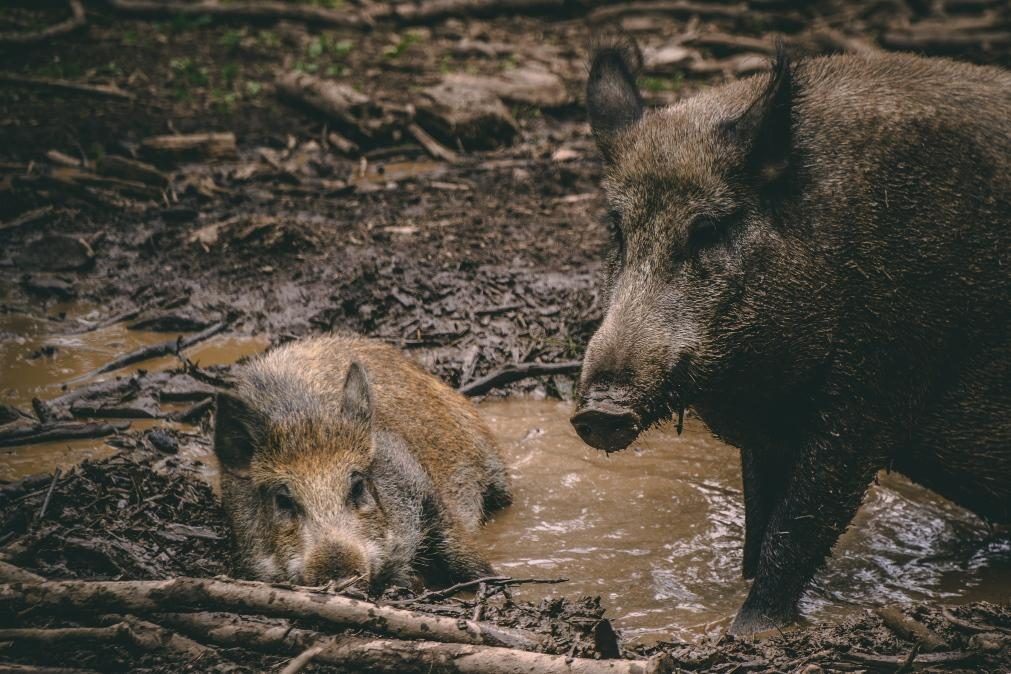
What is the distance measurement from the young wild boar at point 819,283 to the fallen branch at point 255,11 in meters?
11.7

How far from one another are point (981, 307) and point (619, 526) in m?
2.13

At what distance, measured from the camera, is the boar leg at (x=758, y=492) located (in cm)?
513

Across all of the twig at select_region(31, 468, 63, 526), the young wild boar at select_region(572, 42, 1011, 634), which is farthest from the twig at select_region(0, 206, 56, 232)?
the young wild boar at select_region(572, 42, 1011, 634)

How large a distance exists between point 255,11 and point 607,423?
13.0 m

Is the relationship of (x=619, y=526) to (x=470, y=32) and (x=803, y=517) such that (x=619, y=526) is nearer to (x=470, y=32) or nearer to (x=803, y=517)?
(x=803, y=517)

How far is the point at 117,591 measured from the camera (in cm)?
381

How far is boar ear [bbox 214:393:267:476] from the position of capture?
5.18 m

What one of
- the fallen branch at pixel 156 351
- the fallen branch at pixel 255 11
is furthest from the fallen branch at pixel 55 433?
the fallen branch at pixel 255 11

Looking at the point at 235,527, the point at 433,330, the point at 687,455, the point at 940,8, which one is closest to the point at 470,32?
the point at 940,8

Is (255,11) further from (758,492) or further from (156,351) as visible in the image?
(758,492)

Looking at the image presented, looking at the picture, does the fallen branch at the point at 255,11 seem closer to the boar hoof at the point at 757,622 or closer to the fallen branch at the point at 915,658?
the boar hoof at the point at 757,622

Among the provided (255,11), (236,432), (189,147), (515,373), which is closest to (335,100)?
(189,147)

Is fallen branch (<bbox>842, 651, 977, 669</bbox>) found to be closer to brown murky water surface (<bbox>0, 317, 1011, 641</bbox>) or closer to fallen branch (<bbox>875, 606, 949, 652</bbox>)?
fallen branch (<bbox>875, 606, 949, 652</bbox>)

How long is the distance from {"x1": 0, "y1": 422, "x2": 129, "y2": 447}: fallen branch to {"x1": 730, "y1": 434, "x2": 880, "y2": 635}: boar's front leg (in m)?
3.82
